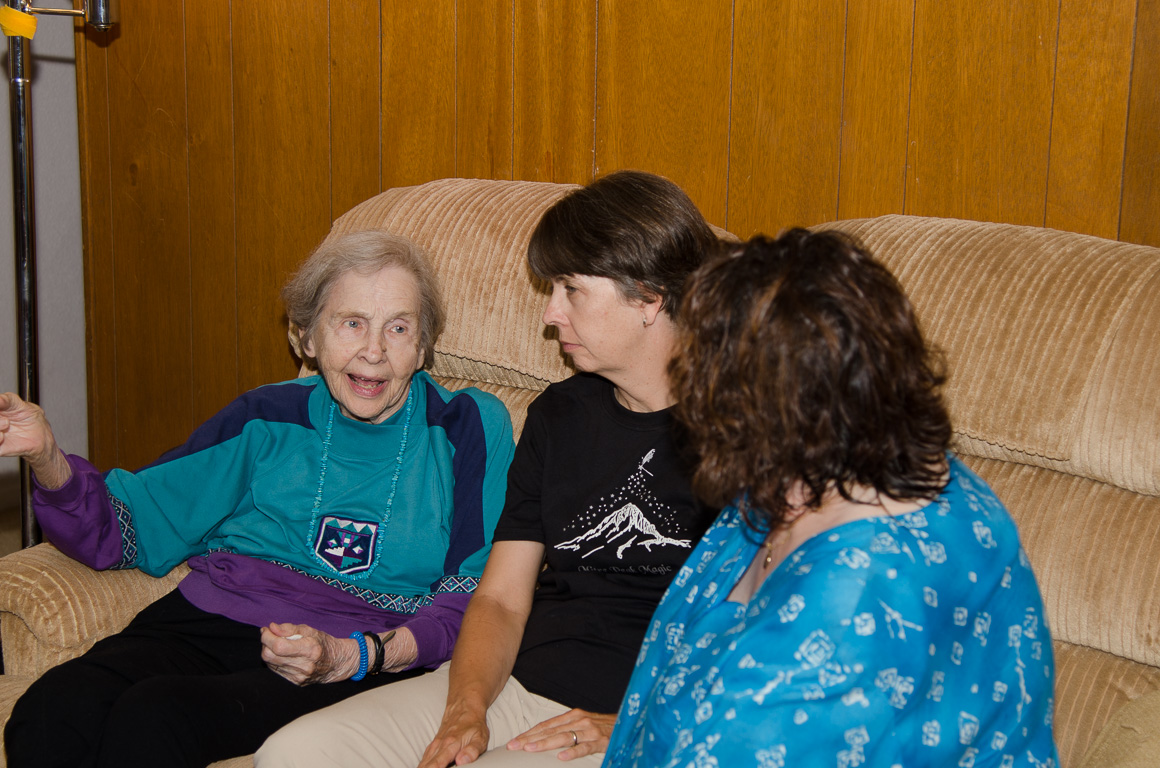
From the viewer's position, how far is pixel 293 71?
2602 mm

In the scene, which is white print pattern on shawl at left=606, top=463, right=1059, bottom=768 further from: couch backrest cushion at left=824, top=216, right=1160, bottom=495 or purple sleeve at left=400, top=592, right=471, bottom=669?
purple sleeve at left=400, top=592, right=471, bottom=669

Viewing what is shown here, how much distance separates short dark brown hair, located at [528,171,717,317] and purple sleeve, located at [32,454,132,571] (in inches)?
32.4

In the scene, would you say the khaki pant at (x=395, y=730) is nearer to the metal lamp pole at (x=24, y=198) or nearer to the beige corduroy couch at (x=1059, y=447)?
the beige corduroy couch at (x=1059, y=447)

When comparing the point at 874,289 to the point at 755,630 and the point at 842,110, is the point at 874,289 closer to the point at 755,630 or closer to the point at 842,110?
the point at 755,630

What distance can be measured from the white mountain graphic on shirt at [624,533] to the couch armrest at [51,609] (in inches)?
32.3

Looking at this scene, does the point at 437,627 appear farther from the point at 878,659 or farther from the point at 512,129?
the point at 512,129

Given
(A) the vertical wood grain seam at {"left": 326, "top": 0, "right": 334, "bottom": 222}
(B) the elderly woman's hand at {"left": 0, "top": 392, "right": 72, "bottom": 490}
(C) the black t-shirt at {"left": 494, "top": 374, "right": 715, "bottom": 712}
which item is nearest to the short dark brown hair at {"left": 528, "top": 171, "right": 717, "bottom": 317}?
(C) the black t-shirt at {"left": 494, "top": 374, "right": 715, "bottom": 712}

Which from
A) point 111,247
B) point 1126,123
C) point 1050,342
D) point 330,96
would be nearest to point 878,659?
point 1050,342

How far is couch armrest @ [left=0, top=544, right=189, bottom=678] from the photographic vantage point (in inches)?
63.6

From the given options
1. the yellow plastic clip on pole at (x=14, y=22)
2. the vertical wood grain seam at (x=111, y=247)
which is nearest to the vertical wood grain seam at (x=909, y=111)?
the yellow plastic clip on pole at (x=14, y=22)

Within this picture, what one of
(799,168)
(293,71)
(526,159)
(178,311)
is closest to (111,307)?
(178,311)

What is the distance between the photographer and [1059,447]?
144 cm

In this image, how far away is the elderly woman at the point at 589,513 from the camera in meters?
1.41

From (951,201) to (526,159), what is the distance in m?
0.94
